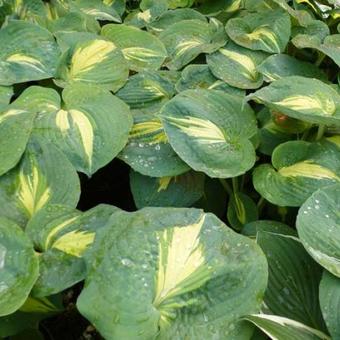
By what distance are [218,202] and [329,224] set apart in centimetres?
37

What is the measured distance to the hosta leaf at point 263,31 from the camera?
4.96 feet

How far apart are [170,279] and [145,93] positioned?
2.11 feet

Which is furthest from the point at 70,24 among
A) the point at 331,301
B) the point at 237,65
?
the point at 331,301

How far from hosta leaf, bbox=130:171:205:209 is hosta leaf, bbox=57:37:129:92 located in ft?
0.93

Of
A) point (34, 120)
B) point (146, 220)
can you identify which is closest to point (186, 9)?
point (34, 120)

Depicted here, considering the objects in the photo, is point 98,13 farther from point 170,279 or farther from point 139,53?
point 170,279

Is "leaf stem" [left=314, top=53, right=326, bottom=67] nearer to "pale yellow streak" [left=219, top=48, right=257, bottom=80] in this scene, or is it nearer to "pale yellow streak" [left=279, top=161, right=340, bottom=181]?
"pale yellow streak" [left=219, top=48, right=257, bottom=80]

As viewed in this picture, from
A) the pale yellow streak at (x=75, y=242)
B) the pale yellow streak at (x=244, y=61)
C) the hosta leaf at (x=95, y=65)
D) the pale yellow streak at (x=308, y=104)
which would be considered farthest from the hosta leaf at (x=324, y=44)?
the pale yellow streak at (x=75, y=242)

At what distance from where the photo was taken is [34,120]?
116 centimetres

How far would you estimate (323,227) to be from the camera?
0.92m

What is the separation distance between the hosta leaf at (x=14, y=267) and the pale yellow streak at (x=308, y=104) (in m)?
0.57

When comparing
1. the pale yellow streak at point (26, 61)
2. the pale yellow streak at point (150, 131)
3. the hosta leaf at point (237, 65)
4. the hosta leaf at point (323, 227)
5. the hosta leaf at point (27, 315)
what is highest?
the hosta leaf at point (323, 227)

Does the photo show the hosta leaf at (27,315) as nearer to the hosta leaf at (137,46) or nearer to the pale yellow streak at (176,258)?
the pale yellow streak at (176,258)

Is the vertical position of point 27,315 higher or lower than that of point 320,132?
lower
